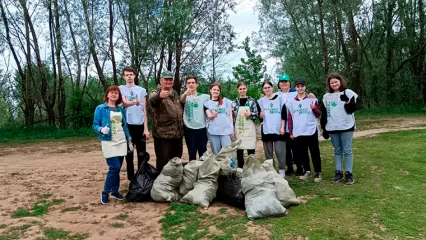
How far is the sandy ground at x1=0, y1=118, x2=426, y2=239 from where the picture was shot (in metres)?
3.86

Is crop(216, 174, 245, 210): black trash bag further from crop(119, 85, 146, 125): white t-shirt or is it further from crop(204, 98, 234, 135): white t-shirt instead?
crop(119, 85, 146, 125): white t-shirt

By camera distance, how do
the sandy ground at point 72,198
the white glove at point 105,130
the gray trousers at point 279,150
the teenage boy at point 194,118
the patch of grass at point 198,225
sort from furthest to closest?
1. the gray trousers at point 279,150
2. the teenage boy at point 194,118
3. the white glove at point 105,130
4. the sandy ground at point 72,198
5. the patch of grass at point 198,225

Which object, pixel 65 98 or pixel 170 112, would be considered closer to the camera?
pixel 170 112

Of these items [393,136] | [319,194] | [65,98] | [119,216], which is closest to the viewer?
[119,216]

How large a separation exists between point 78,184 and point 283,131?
3192 millimetres

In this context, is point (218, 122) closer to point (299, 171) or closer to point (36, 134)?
point (299, 171)

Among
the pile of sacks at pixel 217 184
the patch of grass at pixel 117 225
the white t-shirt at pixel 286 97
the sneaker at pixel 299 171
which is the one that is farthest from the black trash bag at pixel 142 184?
the sneaker at pixel 299 171

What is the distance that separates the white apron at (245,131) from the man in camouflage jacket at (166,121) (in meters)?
0.91

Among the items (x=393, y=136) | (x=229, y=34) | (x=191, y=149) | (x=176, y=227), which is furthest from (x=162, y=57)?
(x=176, y=227)

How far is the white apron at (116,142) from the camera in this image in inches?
180

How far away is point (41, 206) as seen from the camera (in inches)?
187

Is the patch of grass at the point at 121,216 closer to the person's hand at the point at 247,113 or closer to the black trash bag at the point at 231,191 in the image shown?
the black trash bag at the point at 231,191

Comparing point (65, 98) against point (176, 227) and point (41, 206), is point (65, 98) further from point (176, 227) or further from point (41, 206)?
point (176, 227)

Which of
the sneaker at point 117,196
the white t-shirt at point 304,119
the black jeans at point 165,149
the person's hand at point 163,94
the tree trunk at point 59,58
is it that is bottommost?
the sneaker at point 117,196
